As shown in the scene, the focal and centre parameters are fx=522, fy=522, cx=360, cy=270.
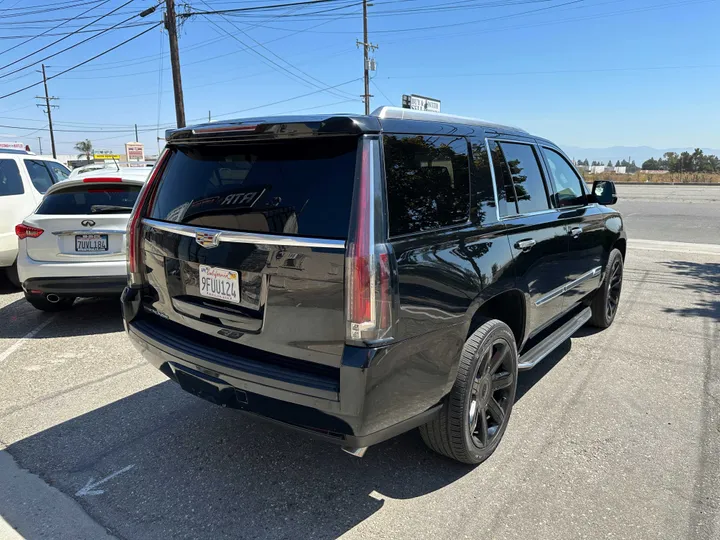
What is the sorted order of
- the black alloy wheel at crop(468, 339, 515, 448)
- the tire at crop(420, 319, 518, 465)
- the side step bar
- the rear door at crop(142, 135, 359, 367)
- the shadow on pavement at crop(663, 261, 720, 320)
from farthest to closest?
1. the shadow on pavement at crop(663, 261, 720, 320)
2. the side step bar
3. the black alloy wheel at crop(468, 339, 515, 448)
4. the tire at crop(420, 319, 518, 465)
5. the rear door at crop(142, 135, 359, 367)

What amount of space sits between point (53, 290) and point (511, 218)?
461 cm

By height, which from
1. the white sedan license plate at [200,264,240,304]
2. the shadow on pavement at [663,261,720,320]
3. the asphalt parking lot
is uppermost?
the white sedan license plate at [200,264,240,304]

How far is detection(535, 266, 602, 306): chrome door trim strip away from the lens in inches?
145

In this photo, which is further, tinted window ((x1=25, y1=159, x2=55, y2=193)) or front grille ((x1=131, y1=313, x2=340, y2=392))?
tinted window ((x1=25, y1=159, x2=55, y2=193))

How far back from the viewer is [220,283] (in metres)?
2.61

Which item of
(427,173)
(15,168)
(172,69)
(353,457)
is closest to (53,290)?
(15,168)

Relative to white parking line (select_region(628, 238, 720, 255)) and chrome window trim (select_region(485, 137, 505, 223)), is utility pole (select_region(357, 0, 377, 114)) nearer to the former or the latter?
white parking line (select_region(628, 238, 720, 255))

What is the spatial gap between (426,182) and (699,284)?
21.8 feet

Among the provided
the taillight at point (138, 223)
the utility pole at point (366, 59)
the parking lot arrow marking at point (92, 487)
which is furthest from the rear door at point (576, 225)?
the utility pole at point (366, 59)

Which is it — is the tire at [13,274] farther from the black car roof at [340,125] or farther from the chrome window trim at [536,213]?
the chrome window trim at [536,213]

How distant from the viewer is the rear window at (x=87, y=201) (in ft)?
17.8

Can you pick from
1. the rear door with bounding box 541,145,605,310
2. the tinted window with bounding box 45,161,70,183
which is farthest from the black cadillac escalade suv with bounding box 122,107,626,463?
the tinted window with bounding box 45,161,70,183

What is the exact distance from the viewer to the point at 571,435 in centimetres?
337

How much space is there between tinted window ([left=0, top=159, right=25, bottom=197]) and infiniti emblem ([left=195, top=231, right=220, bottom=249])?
242 inches
